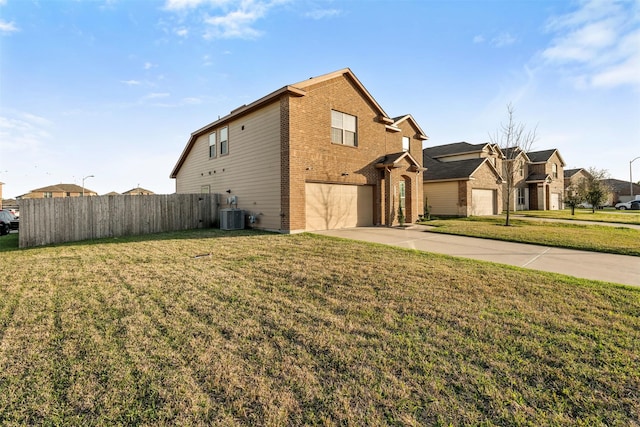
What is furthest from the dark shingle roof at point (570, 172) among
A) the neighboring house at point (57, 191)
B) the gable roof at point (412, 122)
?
the neighboring house at point (57, 191)

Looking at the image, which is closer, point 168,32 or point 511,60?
point 168,32

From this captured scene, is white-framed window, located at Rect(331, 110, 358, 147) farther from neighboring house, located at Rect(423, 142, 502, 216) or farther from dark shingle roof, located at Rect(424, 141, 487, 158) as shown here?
dark shingle roof, located at Rect(424, 141, 487, 158)

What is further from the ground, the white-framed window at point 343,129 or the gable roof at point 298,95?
the gable roof at point 298,95

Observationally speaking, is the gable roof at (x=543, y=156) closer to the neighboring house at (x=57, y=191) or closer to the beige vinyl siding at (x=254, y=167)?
the beige vinyl siding at (x=254, y=167)

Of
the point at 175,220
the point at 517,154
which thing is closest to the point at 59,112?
the point at 175,220

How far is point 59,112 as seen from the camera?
637 inches

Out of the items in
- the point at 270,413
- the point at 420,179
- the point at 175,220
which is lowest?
the point at 270,413

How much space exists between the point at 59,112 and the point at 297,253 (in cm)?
1769

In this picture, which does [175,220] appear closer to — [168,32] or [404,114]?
[168,32]

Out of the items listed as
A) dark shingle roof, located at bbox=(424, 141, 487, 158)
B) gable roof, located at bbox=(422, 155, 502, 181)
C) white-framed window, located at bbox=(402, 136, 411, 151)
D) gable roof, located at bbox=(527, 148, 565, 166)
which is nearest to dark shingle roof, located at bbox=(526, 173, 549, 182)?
gable roof, located at bbox=(527, 148, 565, 166)

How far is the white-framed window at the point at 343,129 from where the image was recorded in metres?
13.7

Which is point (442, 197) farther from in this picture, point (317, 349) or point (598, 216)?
point (317, 349)

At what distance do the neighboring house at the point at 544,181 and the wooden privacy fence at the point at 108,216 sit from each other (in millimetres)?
34664

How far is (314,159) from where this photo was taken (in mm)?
12711
